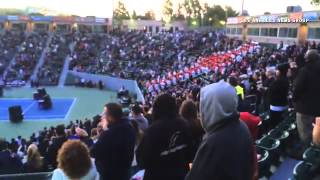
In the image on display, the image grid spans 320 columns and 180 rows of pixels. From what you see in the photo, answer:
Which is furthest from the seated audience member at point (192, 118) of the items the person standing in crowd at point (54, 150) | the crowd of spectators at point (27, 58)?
the crowd of spectators at point (27, 58)

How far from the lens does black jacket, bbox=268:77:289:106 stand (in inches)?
313

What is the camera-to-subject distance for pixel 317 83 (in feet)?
20.1

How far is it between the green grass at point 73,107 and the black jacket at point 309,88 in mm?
17608

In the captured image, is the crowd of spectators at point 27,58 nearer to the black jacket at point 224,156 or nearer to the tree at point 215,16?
the black jacket at point 224,156

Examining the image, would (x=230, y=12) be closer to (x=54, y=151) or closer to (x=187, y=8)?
(x=187, y=8)

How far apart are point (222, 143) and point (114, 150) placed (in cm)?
246

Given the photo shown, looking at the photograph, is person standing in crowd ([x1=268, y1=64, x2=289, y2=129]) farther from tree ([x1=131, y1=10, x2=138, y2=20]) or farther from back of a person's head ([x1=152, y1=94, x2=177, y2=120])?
tree ([x1=131, y1=10, x2=138, y2=20])

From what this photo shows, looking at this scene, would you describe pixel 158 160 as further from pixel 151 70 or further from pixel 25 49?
pixel 25 49

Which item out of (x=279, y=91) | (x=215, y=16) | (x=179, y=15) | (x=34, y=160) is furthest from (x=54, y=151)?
(x=179, y=15)

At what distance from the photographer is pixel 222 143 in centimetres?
247

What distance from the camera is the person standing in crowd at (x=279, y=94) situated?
796cm

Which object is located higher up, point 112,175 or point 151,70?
point 112,175

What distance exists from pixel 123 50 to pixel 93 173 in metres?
44.1

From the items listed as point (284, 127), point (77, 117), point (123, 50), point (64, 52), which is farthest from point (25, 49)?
point (284, 127)
